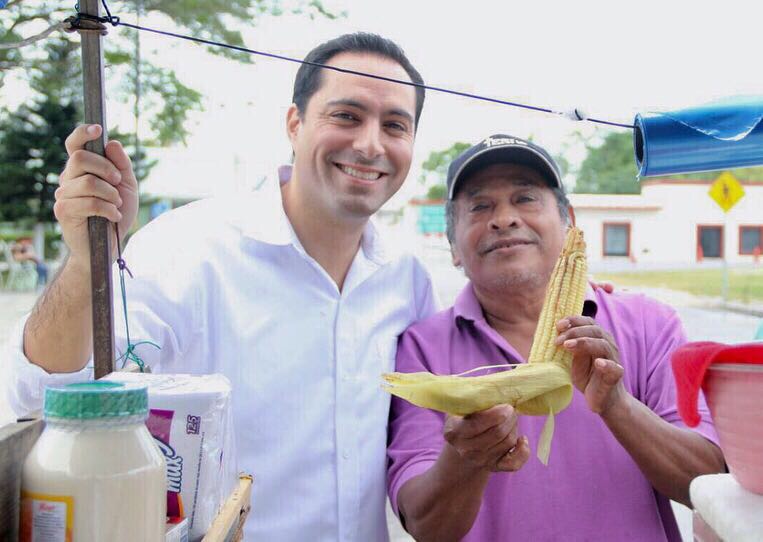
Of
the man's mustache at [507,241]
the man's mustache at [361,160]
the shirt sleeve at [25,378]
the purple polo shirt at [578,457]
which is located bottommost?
the purple polo shirt at [578,457]

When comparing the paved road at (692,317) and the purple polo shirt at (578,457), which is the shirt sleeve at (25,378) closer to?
the purple polo shirt at (578,457)

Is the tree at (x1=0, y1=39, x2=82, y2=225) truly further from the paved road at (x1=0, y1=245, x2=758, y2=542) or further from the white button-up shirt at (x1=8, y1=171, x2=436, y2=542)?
the white button-up shirt at (x1=8, y1=171, x2=436, y2=542)

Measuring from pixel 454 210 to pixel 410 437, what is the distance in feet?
2.64

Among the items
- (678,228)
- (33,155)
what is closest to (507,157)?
(678,228)

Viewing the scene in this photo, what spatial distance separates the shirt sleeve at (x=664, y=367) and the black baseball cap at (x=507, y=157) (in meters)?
0.54

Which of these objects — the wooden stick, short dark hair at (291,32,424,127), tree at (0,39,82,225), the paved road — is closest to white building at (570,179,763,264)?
the paved road

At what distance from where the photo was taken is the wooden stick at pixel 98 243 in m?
1.28

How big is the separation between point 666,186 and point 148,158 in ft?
58.8

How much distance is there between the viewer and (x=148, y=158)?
88.5 feet

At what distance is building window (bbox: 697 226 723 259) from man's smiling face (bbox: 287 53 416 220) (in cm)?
3211

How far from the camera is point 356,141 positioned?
7.73 ft

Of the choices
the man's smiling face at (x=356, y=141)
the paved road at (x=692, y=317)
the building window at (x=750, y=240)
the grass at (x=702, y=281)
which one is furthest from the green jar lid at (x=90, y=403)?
the building window at (x=750, y=240)

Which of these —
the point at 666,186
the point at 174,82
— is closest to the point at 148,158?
the point at 174,82

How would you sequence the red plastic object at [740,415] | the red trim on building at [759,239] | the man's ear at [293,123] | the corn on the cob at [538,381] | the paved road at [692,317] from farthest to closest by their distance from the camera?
the red trim on building at [759,239] < the paved road at [692,317] < the man's ear at [293,123] < the corn on the cob at [538,381] < the red plastic object at [740,415]
